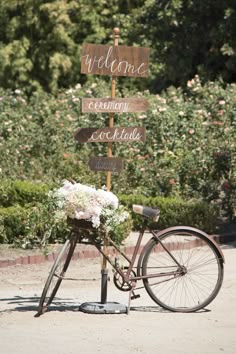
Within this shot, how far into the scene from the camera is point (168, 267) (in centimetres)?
830

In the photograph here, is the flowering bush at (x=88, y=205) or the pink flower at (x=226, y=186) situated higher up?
the pink flower at (x=226, y=186)

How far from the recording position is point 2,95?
1958 centimetres

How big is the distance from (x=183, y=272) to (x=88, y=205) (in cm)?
97

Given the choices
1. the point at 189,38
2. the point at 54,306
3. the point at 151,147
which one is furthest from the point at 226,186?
the point at 189,38

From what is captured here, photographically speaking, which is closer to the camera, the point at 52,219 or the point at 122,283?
the point at 122,283

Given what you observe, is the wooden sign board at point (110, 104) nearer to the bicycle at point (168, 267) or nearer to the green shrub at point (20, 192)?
the bicycle at point (168, 267)

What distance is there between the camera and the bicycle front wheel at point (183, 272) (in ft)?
26.5

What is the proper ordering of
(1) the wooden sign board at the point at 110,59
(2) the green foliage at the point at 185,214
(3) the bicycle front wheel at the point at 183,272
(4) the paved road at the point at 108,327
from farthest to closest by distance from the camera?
(2) the green foliage at the point at 185,214, (1) the wooden sign board at the point at 110,59, (3) the bicycle front wheel at the point at 183,272, (4) the paved road at the point at 108,327

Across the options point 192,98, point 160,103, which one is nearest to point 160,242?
point 160,103

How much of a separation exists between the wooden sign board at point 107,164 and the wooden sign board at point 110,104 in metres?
0.40

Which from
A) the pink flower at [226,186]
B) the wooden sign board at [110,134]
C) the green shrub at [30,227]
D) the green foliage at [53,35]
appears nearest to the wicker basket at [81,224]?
the wooden sign board at [110,134]

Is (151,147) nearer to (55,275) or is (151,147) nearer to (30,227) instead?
(30,227)

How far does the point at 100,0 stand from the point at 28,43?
233cm

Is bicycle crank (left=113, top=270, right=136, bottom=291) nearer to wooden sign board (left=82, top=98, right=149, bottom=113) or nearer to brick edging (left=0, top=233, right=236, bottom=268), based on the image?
wooden sign board (left=82, top=98, right=149, bottom=113)
